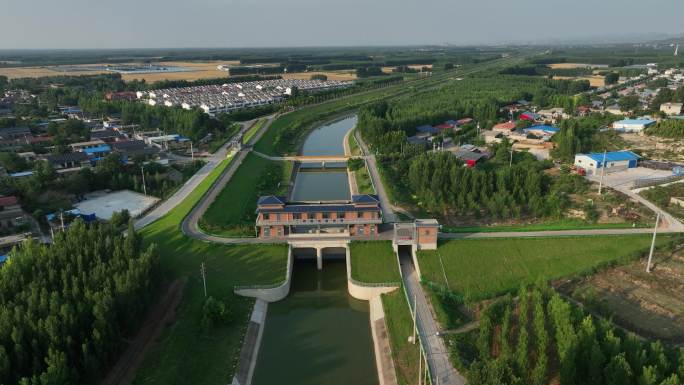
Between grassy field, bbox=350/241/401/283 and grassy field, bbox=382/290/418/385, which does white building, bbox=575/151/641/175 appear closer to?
grassy field, bbox=350/241/401/283

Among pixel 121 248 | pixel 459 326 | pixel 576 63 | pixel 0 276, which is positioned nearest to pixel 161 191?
pixel 121 248

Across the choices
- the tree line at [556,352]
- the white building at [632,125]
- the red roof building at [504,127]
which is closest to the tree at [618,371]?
the tree line at [556,352]

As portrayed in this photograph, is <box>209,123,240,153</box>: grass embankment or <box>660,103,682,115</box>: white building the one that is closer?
<box>209,123,240,153</box>: grass embankment

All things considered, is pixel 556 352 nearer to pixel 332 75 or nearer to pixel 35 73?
pixel 332 75

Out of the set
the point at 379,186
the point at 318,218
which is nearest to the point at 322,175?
the point at 379,186

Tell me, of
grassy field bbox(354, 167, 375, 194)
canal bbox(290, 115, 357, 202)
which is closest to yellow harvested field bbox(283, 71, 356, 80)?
canal bbox(290, 115, 357, 202)
